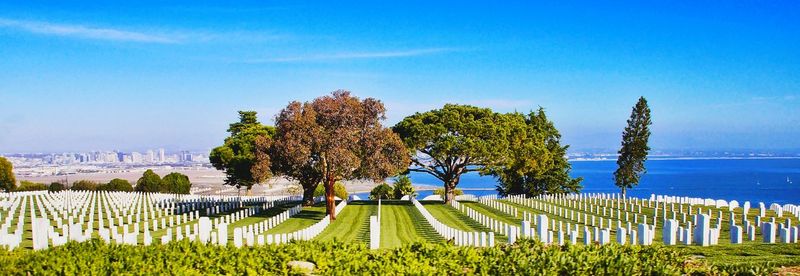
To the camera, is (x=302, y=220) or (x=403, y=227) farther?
(x=302, y=220)

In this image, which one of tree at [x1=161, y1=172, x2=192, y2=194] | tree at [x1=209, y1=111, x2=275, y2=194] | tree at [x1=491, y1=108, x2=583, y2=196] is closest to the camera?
tree at [x1=209, y1=111, x2=275, y2=194]

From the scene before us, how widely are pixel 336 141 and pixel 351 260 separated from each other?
23.3 m

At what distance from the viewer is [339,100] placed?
35812mm

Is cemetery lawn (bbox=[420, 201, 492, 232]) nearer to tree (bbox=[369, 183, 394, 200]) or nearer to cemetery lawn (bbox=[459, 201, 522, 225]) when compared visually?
cemetery lawn (bbox=[459, 201, 522, 225])

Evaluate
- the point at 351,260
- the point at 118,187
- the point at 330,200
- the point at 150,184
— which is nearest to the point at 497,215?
the point at 330,200

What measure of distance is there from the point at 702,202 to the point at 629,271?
32.4 metres

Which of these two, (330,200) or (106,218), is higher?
(330,200)

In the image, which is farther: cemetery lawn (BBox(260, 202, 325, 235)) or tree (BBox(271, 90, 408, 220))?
tree (BBox(271, 90, 408, 220))

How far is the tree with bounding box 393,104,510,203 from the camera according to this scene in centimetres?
4897

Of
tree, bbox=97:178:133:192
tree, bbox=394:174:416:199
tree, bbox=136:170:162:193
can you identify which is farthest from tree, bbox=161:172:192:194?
tree, bbox=394:174:416:199

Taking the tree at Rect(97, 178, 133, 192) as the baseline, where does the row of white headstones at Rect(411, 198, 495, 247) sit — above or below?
above

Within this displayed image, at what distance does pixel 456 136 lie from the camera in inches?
1971

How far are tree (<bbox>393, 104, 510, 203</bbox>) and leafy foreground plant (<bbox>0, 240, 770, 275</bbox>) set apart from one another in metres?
36.0

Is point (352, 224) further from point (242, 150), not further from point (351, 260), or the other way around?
point (242, 150)
